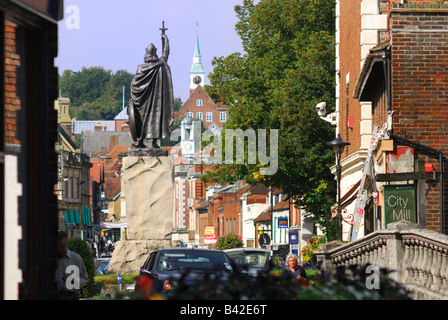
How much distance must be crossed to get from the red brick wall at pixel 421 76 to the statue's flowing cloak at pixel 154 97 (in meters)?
6.77

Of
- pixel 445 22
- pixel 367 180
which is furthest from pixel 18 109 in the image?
pixel 367 180

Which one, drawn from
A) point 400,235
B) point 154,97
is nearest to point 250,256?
point 154,97

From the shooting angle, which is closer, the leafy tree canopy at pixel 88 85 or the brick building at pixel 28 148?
the brick building at pixel 28 148

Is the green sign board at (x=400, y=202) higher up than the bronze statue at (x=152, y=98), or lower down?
lower down

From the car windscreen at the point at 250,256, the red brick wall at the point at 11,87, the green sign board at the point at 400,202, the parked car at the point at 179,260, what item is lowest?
the car windscreen at the point at 250,256

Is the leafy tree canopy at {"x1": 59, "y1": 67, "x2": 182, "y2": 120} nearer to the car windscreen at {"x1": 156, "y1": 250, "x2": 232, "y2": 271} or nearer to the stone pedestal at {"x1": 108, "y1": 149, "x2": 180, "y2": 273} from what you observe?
the stone pedestal at {"x1": 108, "y1": 149, "x2": 180, "y2": 273}

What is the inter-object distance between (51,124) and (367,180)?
2231 centimetres

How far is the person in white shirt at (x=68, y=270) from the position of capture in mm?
10977

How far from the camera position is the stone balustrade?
12477 millimetres

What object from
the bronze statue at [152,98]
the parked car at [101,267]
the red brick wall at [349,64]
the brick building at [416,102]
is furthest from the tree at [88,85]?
the brick building at [416,102]

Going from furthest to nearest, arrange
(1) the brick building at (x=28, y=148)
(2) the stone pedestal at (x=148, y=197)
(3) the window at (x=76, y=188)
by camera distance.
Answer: (3) the window at (x=76, y=188), (2) the stone pedestal at (x=148, y=197), (1) the brick building at (x=28, y=148)

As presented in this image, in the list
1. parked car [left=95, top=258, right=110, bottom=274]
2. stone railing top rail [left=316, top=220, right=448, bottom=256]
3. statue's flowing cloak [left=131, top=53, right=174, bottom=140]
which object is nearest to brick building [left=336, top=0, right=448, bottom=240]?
stone railing top rail [left=316, top=220, right=448, bottom=256]

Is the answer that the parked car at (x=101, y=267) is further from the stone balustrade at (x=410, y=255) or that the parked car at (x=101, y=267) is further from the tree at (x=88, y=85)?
the tree at (x=88, y=85)
